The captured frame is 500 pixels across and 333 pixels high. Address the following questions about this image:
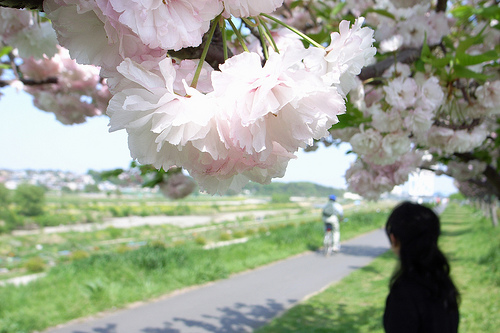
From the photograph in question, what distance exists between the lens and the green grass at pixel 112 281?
245 inches

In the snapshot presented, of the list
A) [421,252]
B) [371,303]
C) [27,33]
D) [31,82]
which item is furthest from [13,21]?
[371,303]

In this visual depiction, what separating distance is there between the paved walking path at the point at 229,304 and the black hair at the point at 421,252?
3902mm

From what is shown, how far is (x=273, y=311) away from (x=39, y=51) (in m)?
5.95

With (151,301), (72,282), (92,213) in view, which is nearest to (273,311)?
(151,301)

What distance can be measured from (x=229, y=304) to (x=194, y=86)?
22.4ft

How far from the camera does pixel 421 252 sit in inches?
88.1

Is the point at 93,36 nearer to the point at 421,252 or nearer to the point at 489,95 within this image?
the point at 489,95

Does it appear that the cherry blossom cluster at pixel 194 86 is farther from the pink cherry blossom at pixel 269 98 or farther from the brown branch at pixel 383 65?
the brown branch at pixel 383 65

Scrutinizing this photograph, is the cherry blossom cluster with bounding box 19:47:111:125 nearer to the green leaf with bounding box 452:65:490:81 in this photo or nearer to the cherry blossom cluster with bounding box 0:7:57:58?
the cherry blossom cluster with bounding box 0:7:57:58

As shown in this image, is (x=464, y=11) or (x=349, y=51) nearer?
(x=349, y=51)

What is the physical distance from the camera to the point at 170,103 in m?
0.44

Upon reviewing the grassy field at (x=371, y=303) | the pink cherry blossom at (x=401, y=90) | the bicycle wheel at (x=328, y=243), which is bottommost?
the grassy field at (x=371, y=303)

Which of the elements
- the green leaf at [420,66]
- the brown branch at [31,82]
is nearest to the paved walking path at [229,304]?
the brown branch at [31,82]

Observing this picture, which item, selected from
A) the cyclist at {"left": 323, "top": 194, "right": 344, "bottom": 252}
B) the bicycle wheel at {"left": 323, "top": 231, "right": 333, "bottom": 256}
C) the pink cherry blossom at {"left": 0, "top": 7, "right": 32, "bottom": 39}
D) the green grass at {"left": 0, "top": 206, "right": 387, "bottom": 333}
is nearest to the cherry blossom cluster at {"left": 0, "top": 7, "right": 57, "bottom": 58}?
the pink cherry blossom at {"left": 0, "top": 7, "right": 32, "bottom": 39}
